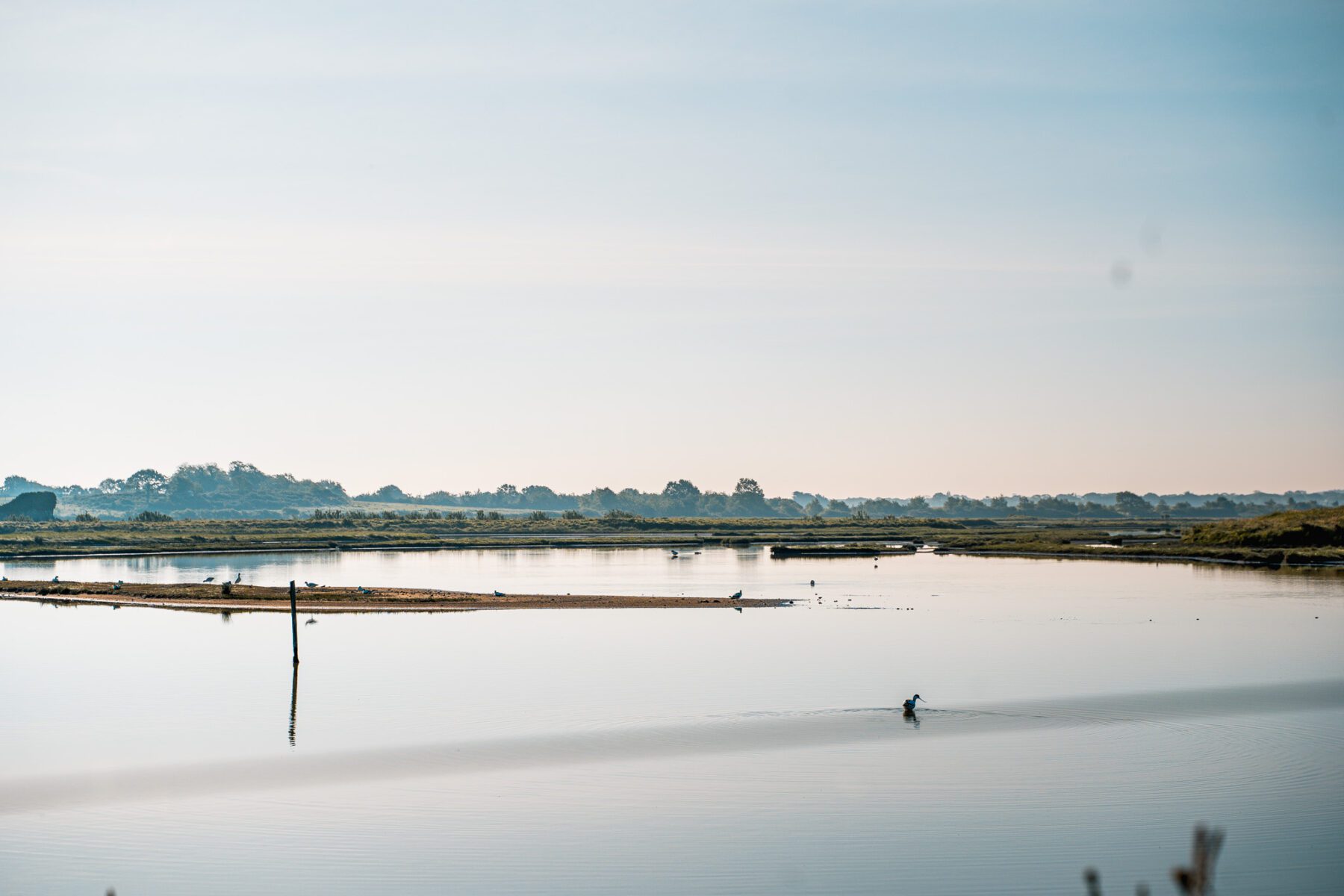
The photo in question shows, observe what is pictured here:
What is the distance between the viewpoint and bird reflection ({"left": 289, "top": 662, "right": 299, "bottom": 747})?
3062 centimetres

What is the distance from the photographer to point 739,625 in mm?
51250

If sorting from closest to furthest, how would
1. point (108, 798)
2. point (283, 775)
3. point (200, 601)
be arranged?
1. point (108, 798)
2. point (283, 775)
3. point (200, 601)

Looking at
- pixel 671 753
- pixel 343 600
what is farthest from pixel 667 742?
pixel 343 600

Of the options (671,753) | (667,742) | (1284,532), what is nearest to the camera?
(671,753)

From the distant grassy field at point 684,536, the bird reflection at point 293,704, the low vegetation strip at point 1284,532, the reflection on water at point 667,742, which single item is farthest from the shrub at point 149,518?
the reflection on water at point 667,742

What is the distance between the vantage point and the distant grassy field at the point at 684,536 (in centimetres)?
8575

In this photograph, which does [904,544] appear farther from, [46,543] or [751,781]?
[751,781]

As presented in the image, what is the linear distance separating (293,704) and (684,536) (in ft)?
364

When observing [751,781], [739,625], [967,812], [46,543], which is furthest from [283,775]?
[46,543]

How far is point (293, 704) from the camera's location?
34.6 meters

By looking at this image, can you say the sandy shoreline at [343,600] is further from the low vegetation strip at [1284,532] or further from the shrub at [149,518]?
the shrub at [149,518]

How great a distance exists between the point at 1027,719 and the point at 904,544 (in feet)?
295

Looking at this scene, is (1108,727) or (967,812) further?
(1108,727)

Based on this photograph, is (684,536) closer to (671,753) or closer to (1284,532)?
(1284,532)
